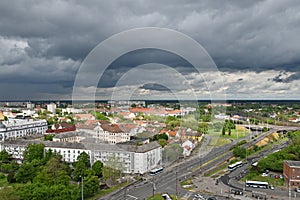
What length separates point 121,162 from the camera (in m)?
14.0

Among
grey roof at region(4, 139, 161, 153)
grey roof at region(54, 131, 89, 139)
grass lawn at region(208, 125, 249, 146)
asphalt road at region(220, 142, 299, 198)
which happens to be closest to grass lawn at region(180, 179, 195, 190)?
asphalt road at region(220, 142, 299, 198)

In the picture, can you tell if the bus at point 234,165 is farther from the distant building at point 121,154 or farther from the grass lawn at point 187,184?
the distant building at point 121,154

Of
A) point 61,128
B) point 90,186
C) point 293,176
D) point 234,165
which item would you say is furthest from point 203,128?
point 90,186

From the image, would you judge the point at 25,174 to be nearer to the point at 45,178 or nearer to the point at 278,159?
the point at 45,178

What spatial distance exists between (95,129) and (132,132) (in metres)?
3.11

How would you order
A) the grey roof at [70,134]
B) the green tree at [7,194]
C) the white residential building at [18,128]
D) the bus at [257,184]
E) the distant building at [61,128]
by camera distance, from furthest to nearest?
the distant building at [61,128] → the white residential building at [18,128] → the grey roof at [70,134] → the bus at [257,184] → the green tree at [7,194]

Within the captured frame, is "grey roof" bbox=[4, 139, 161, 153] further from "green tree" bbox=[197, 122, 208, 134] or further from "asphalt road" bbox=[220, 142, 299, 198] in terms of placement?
"green tree" bbox=[197, 122, 208, 134]

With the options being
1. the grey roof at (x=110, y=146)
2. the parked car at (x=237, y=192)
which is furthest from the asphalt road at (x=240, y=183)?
the grey roof at (x=110, y=146)

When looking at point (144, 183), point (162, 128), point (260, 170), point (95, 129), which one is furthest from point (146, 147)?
point (162, 128)

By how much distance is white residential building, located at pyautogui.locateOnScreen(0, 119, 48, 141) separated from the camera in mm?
23500

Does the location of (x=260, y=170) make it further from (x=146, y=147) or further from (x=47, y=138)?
(x=47, y=138)

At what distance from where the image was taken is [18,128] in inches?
1004

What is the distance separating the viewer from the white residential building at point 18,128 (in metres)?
23.5

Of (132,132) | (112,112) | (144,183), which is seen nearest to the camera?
(144,183)
